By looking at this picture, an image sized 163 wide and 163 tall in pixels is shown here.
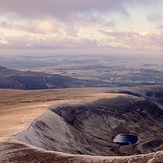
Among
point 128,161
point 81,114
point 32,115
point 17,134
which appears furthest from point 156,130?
point 128,161

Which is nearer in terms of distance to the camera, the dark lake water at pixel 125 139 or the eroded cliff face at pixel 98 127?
the eroded cliff face at pixel 98 127

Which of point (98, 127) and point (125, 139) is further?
point (98, 127)

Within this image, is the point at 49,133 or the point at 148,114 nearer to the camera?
the point at 49,133

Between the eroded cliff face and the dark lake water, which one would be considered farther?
the dark lake water

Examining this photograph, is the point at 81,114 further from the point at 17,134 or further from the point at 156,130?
the point at 17,134

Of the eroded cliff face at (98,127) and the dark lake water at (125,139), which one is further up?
the eroded cliff face at (98,127)
